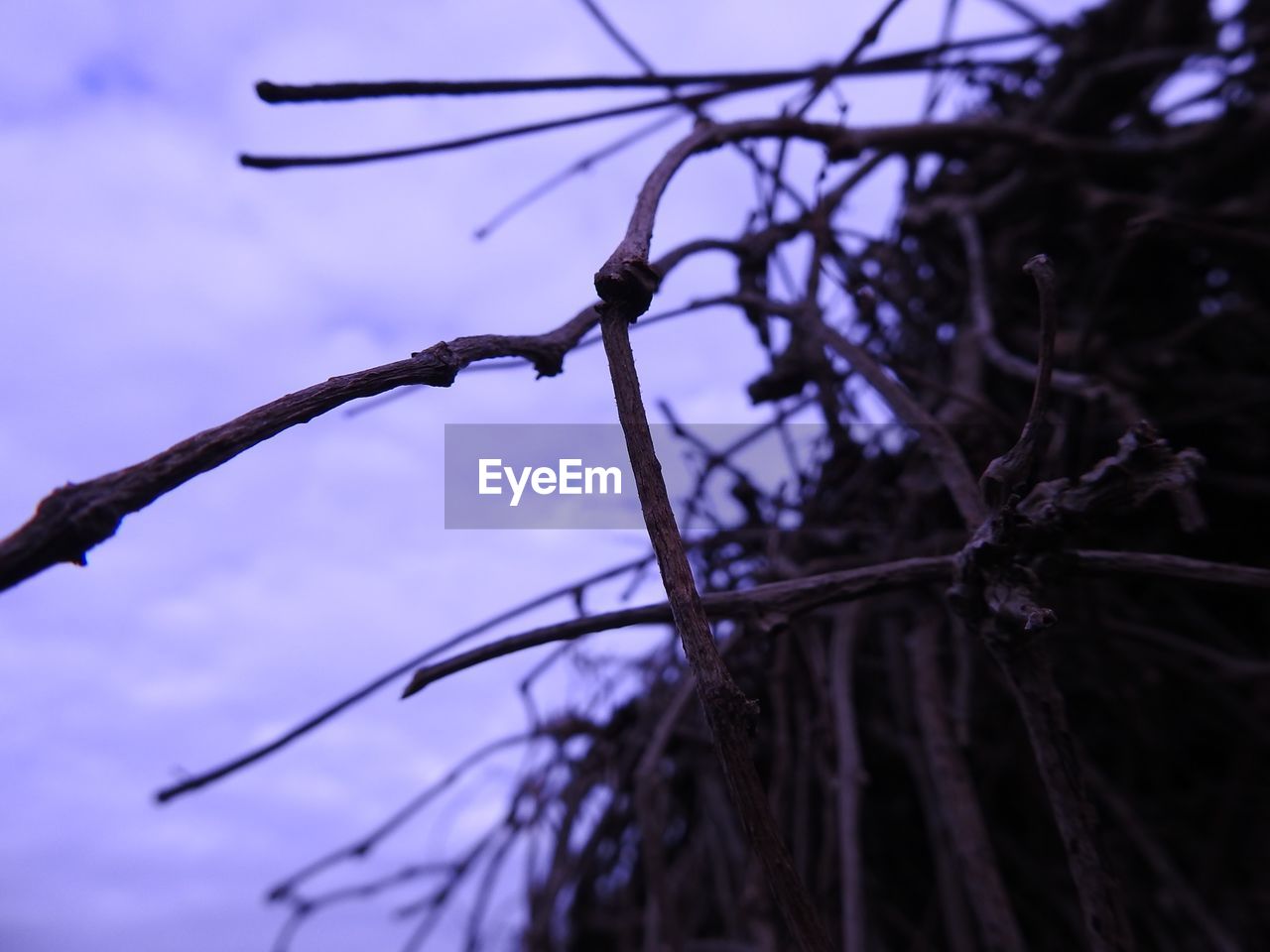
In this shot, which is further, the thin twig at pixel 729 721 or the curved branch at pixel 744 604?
the curved branch at pixel 744 604

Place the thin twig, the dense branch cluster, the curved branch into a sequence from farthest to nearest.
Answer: the dense branch cluster < the curved branch < the thin twig

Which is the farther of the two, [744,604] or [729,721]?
[744,604]

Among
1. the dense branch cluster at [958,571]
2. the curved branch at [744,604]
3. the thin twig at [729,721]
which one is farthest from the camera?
the dense branch cluster at [958,571]

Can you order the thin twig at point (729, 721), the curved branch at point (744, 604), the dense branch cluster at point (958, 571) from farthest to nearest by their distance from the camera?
1. the dense branch cluster at point (958, 571)
2. the curved branch at point (744, 604)
3. the thin twig at point (729, 721)

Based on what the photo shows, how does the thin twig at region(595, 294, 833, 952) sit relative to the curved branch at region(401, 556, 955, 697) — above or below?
below

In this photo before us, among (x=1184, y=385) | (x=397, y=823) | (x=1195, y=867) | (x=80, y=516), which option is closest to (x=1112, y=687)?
(x=1195, y=867)

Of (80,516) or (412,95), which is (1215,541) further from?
(80,516)

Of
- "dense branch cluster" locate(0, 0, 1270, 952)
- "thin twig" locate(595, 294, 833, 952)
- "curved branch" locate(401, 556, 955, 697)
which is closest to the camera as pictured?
"thin twig" locate(595, 294, 833, 952)

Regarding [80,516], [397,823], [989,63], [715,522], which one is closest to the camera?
[80,516]
